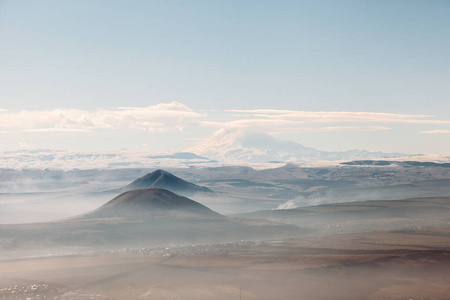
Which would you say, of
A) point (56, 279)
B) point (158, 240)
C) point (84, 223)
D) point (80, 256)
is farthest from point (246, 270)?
point (84, 223)

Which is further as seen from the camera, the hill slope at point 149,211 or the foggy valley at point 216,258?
the hill slope at point 149,211

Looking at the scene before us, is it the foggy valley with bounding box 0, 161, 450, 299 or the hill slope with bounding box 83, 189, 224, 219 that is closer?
the foggy valley with bounding box 0, 161, 450, 299

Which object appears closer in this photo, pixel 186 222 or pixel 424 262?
pixel 424 262

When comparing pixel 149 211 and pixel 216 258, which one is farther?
pixel 149 211

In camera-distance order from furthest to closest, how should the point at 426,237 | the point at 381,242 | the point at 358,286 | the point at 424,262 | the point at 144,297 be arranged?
the point at 426,237, the point at 381,242, the point at 424,262, the point at 358,286, the point at 144,297

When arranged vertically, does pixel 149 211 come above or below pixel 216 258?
above

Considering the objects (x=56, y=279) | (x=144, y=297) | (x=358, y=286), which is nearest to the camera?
(x=144, y=297)

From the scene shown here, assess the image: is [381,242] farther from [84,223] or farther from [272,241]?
[84,223]

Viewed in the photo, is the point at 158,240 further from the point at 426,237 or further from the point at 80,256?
the point at 426,237

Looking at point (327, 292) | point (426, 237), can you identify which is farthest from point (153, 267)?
point (426, 237)
